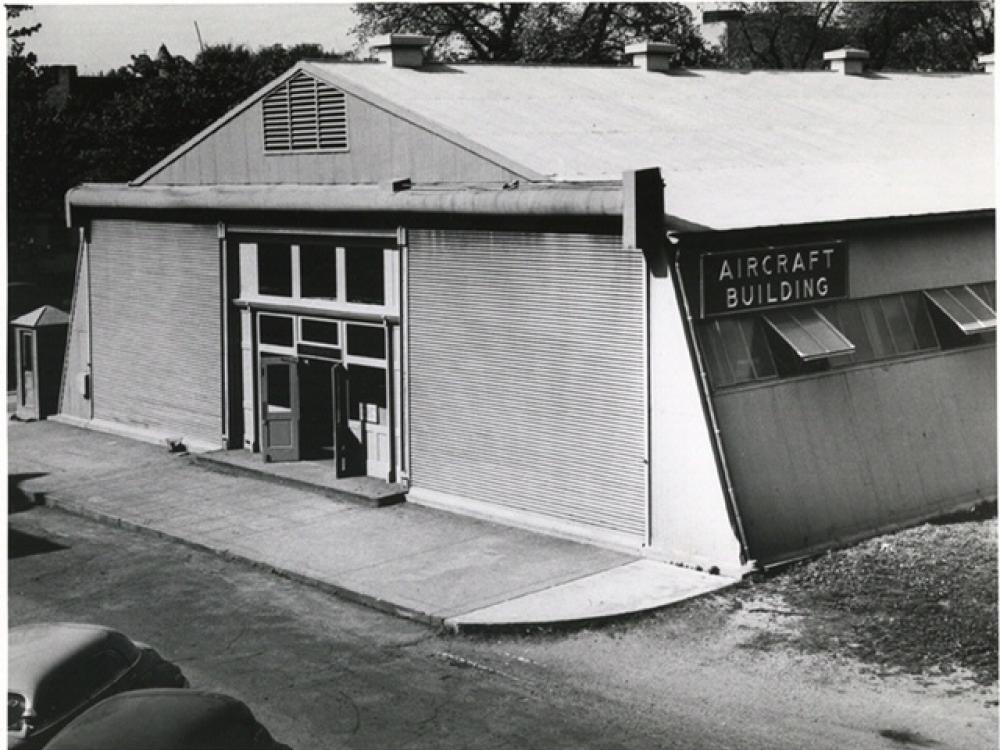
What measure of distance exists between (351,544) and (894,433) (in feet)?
24.4

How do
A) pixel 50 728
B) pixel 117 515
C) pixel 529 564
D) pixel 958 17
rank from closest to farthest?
pixel 50 728 < pixel 529 564 < pixel 117 515 < pixel 958 17

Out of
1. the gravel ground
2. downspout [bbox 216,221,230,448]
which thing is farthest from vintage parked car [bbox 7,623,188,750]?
downspout [bbox 216,221,230,448]

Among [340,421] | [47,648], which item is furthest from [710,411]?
[47,648]

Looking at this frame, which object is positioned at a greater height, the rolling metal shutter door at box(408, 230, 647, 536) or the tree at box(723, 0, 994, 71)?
the tree at box(723, 0, 994, 71)

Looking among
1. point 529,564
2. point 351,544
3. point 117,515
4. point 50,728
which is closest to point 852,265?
point 529,564

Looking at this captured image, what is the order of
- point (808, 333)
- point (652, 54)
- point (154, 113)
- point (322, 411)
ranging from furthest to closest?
1. point (154, 113)
2. point (652, 54)
3. point (322, 411)
4. point (808, 333)

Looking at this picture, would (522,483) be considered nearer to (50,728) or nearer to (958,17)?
(50,728)

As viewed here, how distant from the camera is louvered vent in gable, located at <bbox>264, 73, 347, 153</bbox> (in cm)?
2178

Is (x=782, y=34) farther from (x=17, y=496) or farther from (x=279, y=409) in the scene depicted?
(x=17, y=496)

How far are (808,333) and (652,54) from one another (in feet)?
36.7

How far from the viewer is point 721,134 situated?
74.6 ft

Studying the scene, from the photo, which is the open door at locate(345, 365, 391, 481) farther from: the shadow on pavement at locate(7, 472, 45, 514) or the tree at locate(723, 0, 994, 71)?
the tree at locate(723, 0, 994, 71)

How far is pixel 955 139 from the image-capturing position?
1004 inches

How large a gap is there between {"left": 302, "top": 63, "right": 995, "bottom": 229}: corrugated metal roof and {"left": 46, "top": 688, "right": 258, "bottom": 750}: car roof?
9521mm
